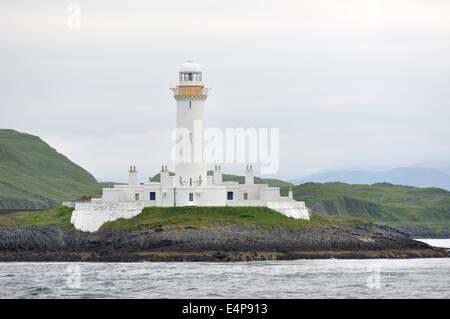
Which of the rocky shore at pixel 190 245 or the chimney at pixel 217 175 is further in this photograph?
the chimney at pixel 217 175

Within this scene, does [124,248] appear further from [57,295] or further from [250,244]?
[57,295]

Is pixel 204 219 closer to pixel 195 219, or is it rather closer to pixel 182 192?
pixel 195 219

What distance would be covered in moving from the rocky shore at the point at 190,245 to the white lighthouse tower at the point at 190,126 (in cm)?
865

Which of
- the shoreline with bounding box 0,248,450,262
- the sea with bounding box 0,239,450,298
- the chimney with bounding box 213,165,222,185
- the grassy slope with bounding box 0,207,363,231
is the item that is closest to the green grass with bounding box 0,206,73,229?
the grassy slope with bounding box 0,207,363,231

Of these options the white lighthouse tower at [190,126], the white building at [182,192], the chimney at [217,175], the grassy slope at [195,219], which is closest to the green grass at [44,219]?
the grassy slope at [195,219]

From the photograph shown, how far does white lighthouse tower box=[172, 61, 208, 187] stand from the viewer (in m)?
103

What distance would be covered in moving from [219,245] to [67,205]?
20.8m

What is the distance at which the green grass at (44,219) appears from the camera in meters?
102

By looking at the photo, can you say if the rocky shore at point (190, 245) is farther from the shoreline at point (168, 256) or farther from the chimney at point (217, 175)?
the chimney at point (217, 175)

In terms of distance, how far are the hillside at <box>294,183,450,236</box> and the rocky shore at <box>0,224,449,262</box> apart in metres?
56.2

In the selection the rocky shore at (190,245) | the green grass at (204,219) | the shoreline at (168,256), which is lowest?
the shoreline at (168,256)

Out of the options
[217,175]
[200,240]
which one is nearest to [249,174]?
[217,175]

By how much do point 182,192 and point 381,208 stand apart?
77.3 metres
